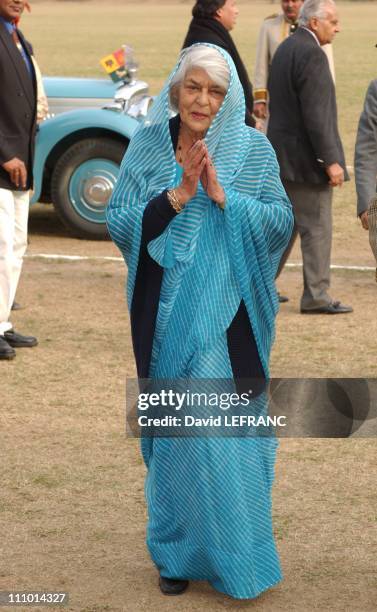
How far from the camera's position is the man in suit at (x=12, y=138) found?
7352mm

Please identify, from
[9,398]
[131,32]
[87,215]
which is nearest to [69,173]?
[87,215]

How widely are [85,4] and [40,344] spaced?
8034 centimetres

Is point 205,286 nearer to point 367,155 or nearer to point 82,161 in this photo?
point 367,155

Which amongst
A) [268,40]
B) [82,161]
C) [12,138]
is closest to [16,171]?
[12,138]

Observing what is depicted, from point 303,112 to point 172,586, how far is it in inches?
168

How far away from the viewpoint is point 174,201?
14.3 ft

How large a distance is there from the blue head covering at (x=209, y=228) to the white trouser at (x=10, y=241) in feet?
9.47

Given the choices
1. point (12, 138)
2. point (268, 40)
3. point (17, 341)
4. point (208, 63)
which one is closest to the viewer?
point (208, 63)

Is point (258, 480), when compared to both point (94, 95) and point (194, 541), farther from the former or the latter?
point (94, 95)

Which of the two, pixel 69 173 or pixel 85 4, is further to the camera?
pixel 85 4

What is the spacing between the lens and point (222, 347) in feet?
14.7

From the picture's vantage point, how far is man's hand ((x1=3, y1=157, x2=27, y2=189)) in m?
7.29

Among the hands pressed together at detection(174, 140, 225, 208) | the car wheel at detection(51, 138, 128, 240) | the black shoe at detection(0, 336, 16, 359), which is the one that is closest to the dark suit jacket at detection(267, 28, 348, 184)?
the black shoe at detection(0, 336, 16, 359)

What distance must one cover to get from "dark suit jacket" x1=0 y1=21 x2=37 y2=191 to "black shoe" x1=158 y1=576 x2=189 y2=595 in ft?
10.9
